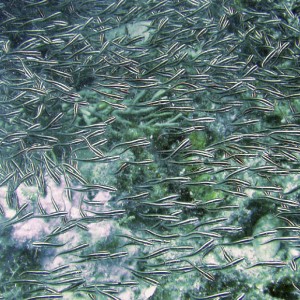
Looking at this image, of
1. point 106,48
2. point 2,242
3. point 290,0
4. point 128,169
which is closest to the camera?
point 2,242

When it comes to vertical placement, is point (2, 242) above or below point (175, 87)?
below

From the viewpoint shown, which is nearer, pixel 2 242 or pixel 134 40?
pixel 2 242

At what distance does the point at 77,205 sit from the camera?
499 cm

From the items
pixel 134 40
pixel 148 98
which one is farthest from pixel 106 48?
pixel 148 98

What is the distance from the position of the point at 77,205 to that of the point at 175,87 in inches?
114

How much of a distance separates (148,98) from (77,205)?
2.53 m

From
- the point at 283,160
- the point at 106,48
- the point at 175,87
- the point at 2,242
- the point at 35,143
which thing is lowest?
the point at 2,242

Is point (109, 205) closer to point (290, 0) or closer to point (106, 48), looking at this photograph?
point (106, 48)

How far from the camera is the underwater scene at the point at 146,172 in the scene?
14.5 ft

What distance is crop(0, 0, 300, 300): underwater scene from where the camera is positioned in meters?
4.41

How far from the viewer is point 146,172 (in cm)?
516

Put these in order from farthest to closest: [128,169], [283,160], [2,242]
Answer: [283,160] → [128,169] → [2,242]

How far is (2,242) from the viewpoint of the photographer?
4770 mm

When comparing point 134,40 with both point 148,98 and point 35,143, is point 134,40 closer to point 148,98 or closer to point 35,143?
point 148,98
